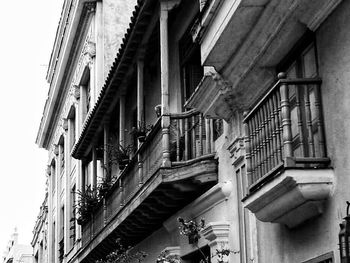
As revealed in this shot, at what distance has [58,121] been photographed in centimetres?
3672

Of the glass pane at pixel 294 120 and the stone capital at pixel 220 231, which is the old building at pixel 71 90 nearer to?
the stone capital at pixel 220 231

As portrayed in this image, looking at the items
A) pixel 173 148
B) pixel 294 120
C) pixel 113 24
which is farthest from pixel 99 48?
pixel 294 120

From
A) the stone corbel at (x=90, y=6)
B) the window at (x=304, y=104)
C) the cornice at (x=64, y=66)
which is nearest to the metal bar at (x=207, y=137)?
the window at (x=304, y=104)

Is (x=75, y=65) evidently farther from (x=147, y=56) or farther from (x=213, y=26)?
(x=213, y=26)

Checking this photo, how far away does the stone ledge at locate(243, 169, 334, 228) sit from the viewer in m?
8.65

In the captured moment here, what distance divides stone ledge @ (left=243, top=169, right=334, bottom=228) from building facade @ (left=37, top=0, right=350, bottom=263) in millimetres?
15

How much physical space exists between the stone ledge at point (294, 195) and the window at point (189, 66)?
586cm

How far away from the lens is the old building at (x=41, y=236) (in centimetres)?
3962

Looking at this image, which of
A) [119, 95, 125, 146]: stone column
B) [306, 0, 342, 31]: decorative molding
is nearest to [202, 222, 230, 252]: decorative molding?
[306, 0, 342, 31]: decorative molding

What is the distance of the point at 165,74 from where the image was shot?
14.5 meters

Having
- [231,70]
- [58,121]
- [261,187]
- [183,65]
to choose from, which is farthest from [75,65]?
[261,187]

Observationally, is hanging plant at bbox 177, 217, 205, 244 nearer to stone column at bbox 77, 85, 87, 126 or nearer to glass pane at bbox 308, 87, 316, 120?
glass pane at bbox 308, 87, 316, 120

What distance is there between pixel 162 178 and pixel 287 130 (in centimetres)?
469

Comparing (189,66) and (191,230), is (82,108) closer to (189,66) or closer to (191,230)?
(189,66)
